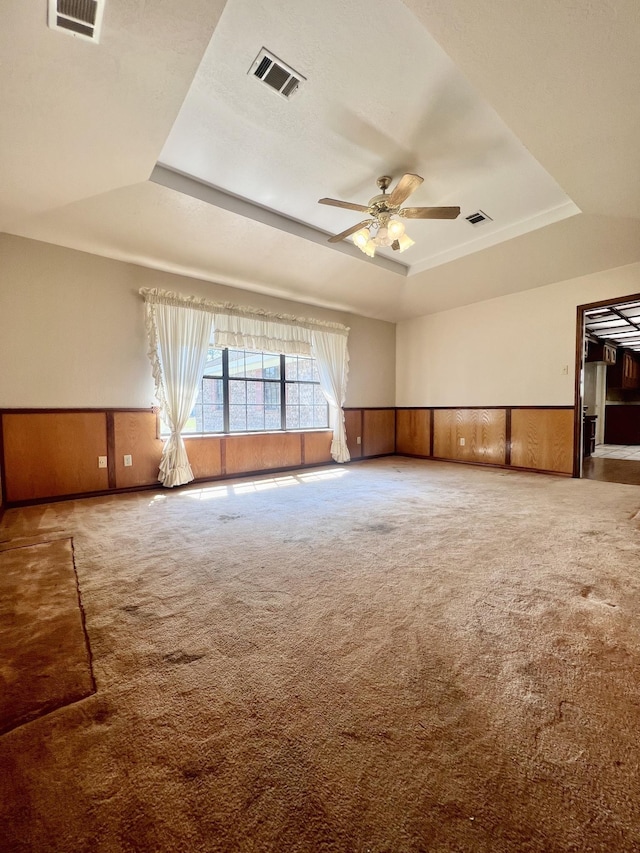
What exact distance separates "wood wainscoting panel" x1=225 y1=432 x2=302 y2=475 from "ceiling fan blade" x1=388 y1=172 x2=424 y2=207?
330cm

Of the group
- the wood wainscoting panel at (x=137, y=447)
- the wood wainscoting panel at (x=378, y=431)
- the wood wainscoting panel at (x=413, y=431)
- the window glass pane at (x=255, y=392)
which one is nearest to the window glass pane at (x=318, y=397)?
the wood wainscoting panel at (x=378, y=431)

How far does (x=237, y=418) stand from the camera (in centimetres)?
498

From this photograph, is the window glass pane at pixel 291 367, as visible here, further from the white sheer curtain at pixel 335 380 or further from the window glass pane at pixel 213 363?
the window glass pane at pixel 213 363

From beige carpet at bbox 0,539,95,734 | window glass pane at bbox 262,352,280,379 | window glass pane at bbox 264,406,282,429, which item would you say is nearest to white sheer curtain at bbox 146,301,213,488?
window glass pane at bbox 262,352,280,379

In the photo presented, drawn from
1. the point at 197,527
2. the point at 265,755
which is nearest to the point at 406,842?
the point at 265,755

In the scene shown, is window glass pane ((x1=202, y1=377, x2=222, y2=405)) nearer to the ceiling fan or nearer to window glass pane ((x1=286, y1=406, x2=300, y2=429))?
window glass pane ((x1=286, y1=406, x2=300, y2=429))

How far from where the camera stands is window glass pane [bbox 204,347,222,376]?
4688mm

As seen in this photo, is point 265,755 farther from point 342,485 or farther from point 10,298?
point 10,298

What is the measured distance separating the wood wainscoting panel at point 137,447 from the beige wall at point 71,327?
179 mm

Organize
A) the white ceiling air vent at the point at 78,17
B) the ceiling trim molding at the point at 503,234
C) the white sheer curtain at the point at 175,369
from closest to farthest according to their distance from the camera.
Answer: the white ceiling air vent at the point at 78,17 → the ceiling trim molding at the point at 503,234 → the white sheer curtain at the point at 175,369

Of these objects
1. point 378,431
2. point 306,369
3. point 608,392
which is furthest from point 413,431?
point 608,392

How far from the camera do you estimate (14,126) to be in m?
2.23

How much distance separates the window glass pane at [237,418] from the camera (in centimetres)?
493

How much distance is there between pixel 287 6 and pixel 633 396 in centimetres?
1190
